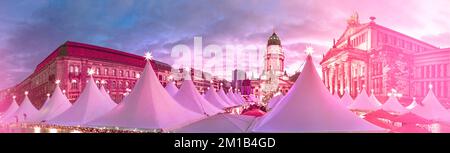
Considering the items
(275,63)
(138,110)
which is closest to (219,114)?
(138,110)

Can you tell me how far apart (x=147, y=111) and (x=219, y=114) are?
2.94 metres

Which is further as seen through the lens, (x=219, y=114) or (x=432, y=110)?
(x=432, y=110)

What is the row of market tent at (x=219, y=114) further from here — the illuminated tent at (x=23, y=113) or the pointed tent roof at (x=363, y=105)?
the pointed tent roof at (x=363, y=105)

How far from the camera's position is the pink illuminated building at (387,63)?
35.4 metres

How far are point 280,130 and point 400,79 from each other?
32425mm

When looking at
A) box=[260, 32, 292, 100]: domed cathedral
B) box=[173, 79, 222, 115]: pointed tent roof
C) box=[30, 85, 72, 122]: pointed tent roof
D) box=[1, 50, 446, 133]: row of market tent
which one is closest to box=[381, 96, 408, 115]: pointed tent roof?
box=[173, 79, 222, 115]: pointed tent roof

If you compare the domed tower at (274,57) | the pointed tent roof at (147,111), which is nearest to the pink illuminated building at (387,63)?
the pointed tent roof at (147,111)

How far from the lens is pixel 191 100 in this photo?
1995 cm

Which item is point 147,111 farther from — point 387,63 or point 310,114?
point 387,63

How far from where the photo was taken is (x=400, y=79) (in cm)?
3672

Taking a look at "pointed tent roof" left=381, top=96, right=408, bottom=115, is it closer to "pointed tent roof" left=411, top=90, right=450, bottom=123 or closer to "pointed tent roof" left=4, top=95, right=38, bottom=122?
"pointed tent roof" left=411, top=90, right=450, bottom=123
